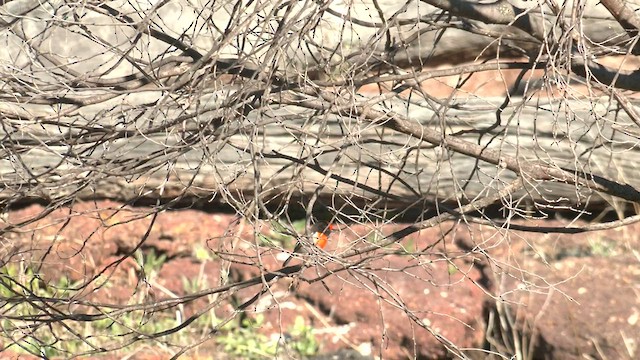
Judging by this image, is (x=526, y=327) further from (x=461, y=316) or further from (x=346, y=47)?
(x=346, y=47)

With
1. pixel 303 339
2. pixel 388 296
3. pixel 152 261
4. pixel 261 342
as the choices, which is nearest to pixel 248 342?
pixel 261 342

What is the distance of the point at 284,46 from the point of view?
3.41 metres

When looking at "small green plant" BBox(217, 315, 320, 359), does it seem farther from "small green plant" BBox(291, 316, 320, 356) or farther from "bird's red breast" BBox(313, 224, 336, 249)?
"bird's red breast" BBox(313, 224, 336, 249)

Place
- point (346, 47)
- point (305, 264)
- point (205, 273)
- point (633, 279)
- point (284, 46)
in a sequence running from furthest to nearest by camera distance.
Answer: point (205, 273), point (633, 279), point (346, 47), point (305, 264), point (284, 46)

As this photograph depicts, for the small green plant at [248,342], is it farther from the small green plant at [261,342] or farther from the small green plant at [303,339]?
the small green plant at [303,339]

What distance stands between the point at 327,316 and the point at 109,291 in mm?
1714

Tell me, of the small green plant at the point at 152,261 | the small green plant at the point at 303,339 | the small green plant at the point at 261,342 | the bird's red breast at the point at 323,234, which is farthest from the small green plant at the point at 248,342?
the bird's red breast at the point at 323,234

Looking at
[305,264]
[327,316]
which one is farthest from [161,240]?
A: [305,264]

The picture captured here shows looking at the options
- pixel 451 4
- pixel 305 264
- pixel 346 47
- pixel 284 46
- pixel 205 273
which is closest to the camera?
pixel 284 46

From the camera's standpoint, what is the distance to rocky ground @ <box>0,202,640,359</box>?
240 inches

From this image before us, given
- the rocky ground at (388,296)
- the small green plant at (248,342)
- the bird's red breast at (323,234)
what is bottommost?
the small green plant at (248,342)

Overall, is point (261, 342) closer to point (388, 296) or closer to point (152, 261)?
point (388, 296)

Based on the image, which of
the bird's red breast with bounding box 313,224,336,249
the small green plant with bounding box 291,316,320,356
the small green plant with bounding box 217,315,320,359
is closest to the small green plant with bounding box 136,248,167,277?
the small green plant with bounding box 217,315,320,359

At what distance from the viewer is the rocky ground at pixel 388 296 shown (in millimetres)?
6105
